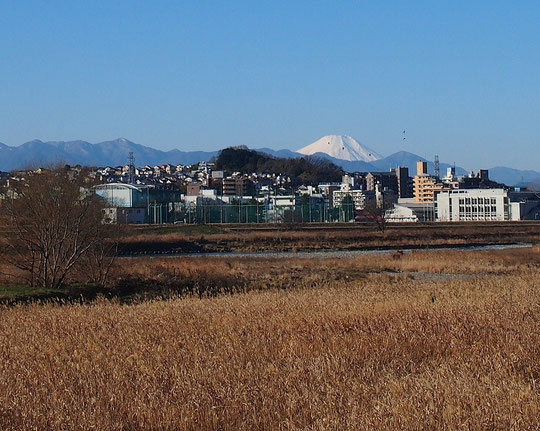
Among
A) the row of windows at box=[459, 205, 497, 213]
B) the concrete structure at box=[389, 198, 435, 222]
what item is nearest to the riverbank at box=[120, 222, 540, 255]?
the row of windows at box=[459, 205, 497, 213]

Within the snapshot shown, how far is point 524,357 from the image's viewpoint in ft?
27.5

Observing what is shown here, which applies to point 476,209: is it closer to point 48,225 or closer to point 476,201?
point 476,201

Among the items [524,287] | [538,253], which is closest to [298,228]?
[538,253]

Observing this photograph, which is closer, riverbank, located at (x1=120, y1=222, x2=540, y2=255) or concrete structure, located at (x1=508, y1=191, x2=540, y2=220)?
riverbank, located at (x1=120, y1=222, x2=540, y2=255)

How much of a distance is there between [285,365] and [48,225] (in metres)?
21.6

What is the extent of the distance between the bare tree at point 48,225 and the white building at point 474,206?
122 m

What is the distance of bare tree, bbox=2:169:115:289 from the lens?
28.5 meters

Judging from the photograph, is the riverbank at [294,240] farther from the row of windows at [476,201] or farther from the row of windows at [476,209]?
the row of windows at [476,201]

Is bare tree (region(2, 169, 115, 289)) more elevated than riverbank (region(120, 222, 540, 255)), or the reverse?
bare tree (region(2, 169, 115, 289))

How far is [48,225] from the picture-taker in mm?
28734

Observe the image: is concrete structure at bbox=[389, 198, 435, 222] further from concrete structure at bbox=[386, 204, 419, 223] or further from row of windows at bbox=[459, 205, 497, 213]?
row of windows at bbox=[459, 205, 497, 213]

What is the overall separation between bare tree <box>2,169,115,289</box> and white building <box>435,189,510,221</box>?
122494 mm

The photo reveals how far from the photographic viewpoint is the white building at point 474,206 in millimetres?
143875

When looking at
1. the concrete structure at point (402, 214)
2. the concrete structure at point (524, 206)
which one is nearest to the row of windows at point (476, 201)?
the concrete structure at point (524, 206)
